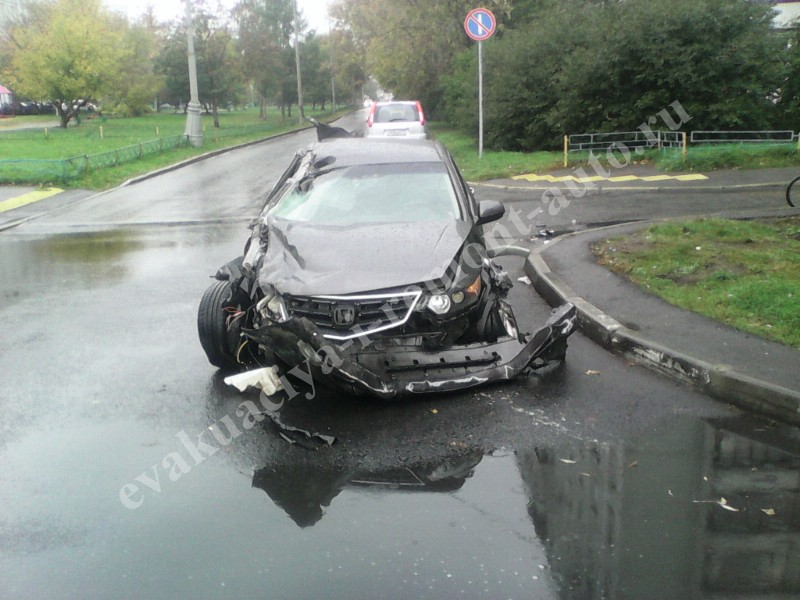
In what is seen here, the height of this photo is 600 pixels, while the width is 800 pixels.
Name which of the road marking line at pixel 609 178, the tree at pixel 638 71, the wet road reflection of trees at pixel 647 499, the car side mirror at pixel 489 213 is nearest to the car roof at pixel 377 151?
the car side mirror at pixel 489 213

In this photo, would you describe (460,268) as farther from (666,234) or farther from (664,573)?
(666,234)

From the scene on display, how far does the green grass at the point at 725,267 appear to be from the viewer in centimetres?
678

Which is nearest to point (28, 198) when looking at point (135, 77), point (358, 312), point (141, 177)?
point (141, 177)

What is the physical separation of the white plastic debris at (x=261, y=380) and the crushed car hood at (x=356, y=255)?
0.63 metres

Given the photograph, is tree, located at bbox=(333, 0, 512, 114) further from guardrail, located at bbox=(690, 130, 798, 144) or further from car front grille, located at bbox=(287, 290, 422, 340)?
car front grille, located at bbox=(287, 290, 422, 340)

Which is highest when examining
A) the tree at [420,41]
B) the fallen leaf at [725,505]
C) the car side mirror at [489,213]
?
the tree at [420,41]

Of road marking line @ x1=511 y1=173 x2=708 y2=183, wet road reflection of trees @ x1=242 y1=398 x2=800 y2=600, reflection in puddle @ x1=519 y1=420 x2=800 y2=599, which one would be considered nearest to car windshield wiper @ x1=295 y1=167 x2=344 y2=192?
wet road reflection of trees @ x1=242 y1=398 x2=800 y2=600

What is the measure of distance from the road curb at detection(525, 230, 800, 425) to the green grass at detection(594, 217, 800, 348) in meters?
0.83

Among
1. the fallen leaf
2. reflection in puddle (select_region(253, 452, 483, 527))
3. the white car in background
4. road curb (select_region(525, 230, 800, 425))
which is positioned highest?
the white car in background

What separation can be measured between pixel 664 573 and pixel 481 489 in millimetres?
1103

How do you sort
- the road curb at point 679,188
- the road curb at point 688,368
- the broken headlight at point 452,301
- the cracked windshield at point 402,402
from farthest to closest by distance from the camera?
the road curb at point 679,188, the broken headlight at point 452,301, the road curb at point 688,368, the cracked windshield at point 402,402

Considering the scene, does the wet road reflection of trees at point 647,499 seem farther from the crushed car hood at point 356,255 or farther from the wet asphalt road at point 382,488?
the crushed car hood at point 356,255

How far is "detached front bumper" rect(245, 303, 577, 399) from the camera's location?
4.98 meters

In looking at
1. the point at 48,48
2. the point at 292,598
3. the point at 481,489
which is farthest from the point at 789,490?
the point at 48,48
